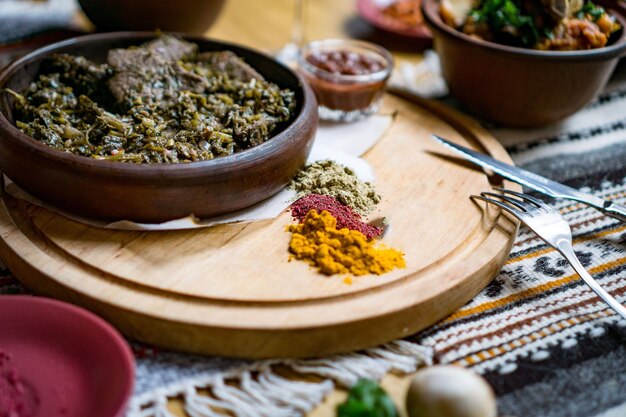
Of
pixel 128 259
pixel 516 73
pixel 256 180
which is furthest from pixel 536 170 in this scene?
pixel 128 259

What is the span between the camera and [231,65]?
2.48m

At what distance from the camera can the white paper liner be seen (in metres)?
1.90

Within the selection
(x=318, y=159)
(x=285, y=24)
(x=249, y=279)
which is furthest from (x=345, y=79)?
(x=285, y=24)

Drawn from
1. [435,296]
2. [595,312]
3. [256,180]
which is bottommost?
[595,312]

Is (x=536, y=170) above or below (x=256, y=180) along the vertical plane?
below

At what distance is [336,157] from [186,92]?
1.90 feet

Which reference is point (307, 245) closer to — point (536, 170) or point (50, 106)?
point (50, 106)

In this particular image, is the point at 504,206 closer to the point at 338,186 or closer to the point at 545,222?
the point at 545,222

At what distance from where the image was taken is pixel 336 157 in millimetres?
2361

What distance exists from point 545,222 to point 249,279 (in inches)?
36.8

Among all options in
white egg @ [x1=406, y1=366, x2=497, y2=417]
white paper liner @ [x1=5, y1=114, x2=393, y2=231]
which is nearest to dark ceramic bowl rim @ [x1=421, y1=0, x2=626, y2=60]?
white paper liner @ [x1=5, y1=114, x2=393, y2=231]

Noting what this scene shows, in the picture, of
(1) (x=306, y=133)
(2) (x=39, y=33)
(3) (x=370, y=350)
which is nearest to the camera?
(3) (x=370, y=350)

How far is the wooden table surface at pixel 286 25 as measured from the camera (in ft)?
11.4

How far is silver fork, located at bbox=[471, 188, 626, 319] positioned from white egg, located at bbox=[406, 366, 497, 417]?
605mm
